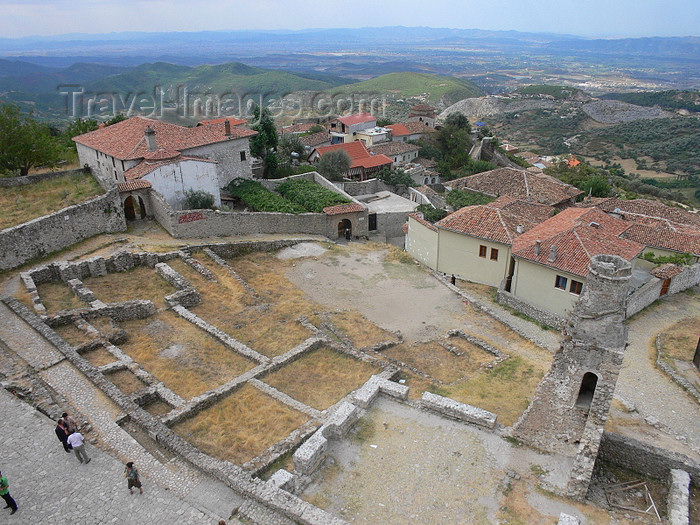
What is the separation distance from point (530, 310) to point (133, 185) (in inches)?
845

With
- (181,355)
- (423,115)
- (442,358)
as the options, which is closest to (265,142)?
(181,355)

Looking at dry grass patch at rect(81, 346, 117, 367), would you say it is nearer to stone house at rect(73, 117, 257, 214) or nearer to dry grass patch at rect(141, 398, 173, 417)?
dry grass patch at rect(141, 398, 173, 417)

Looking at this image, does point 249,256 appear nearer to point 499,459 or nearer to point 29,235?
point 29,235

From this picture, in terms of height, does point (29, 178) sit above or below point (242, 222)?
above

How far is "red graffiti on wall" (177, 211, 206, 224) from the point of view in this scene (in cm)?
2615

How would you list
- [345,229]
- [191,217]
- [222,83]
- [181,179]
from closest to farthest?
[191,217], [181,179], [345,229], [222,83]

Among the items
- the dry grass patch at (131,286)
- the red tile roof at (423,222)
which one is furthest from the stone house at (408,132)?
the dry grass patch at (131,286)

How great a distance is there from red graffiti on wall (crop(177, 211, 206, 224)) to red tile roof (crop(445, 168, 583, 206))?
23.1 m

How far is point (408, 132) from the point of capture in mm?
60844

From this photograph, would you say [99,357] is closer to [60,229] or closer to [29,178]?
[60,229]

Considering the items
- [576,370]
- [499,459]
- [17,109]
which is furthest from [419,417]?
[17,109]

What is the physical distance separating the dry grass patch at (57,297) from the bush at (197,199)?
1070 cm

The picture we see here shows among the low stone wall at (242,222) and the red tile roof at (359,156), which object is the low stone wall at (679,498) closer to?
the low stone wall at (242,222)

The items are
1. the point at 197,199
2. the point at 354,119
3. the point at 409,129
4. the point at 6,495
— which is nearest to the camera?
the point at 6,495
